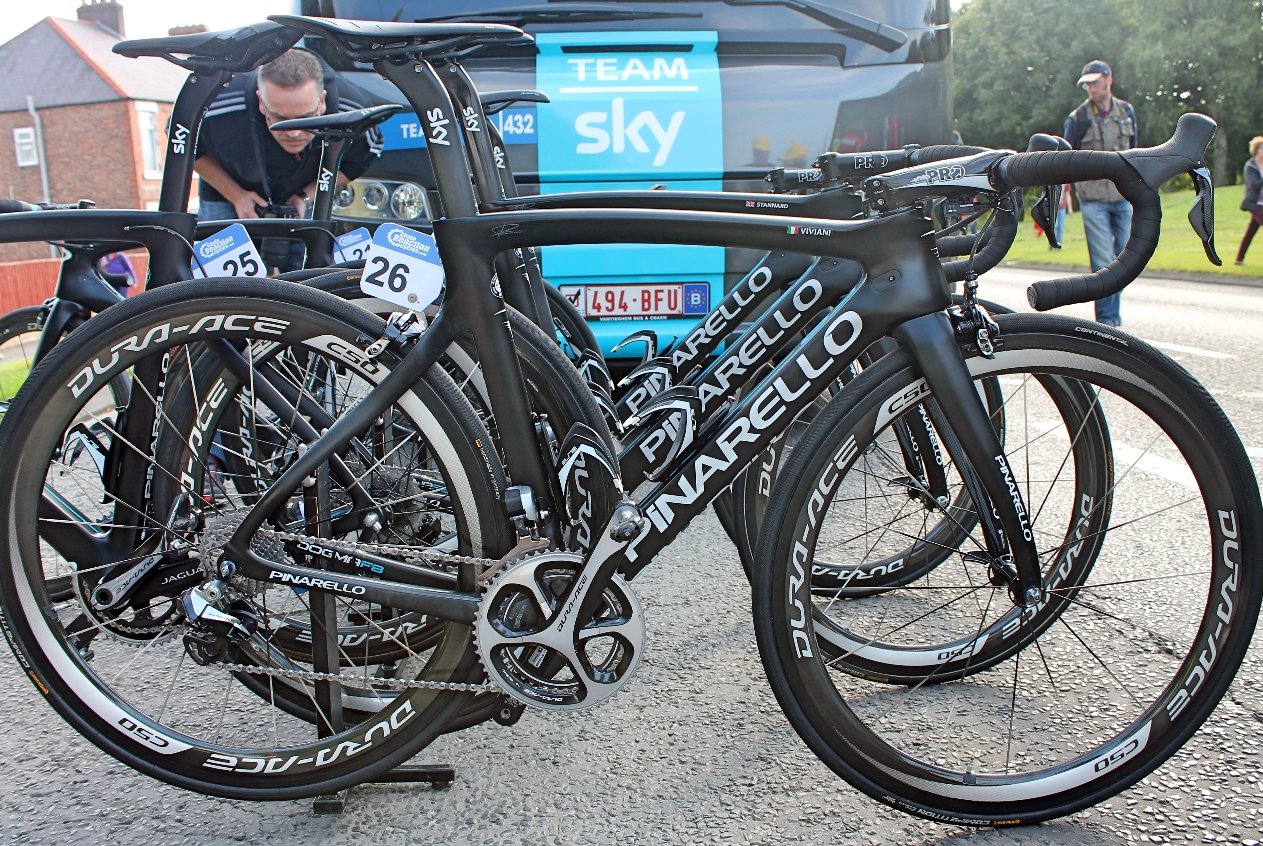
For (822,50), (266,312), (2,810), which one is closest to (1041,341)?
(266,312)

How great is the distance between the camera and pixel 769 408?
7.55 ft

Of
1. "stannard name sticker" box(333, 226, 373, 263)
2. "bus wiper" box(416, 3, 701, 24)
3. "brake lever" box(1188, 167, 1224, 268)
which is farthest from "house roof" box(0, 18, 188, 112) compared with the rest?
"brake lever" box(1188, 167, 1224, 268)

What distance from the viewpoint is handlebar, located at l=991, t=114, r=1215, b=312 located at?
6.47ft

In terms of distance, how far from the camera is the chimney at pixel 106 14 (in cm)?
5362

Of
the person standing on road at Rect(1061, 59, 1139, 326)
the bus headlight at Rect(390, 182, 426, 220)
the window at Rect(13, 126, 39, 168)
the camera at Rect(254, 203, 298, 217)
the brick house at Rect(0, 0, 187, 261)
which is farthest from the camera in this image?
the window at Rect(13, 126, 39, 168)

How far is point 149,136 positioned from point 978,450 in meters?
53.5

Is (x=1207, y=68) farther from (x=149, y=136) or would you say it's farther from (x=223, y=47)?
(x=223, y=47)

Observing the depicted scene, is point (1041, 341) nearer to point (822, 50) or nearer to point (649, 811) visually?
point (649, 811)

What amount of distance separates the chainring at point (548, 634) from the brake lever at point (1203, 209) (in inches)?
51.8

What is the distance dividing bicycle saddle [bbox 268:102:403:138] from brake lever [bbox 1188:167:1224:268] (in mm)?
2511

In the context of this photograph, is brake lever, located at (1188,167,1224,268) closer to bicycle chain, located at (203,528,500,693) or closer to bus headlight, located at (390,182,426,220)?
bicycle chain, located at (203,528,500,693)

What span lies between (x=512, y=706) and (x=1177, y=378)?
60.6 inches

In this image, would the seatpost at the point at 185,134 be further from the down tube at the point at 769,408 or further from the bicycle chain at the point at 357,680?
the down tube at the point at 769,408

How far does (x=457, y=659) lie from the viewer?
2.33 m
